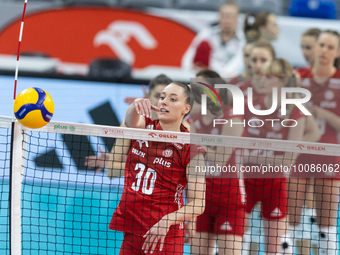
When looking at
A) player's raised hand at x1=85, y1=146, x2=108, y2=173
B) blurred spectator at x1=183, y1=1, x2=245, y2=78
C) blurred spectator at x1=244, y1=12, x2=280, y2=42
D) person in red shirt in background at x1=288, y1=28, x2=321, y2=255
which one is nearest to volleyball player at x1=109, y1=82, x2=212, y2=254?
player's raised hand at x1=85, y1=146, x2=108, y2=173

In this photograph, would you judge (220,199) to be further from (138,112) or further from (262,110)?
(138,112)

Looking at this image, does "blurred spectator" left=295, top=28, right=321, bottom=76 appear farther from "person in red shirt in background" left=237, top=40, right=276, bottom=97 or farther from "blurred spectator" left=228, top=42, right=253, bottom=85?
"blurred spectator" left=228, top=42, right=253, bottom=85

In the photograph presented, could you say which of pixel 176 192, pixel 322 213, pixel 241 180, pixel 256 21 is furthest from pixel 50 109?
pixel 256 21

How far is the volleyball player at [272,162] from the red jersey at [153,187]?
1.03 meters

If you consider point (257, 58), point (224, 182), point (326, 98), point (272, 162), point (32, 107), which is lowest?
point (224, 182)

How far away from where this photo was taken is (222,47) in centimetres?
934

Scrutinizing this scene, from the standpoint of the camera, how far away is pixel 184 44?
11.5m

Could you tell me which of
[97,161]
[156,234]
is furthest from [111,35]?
[156,234]

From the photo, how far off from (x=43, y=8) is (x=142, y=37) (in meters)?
2.87

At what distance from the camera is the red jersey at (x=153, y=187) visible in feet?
10.7

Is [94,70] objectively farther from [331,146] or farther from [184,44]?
[331,146]

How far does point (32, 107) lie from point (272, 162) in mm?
2336

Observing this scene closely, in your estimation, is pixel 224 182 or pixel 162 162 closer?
pixel 162 162

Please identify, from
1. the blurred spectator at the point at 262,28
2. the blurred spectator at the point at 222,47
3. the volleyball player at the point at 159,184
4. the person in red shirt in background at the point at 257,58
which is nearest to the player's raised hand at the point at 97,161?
the volleyball player at the point at 159,184
